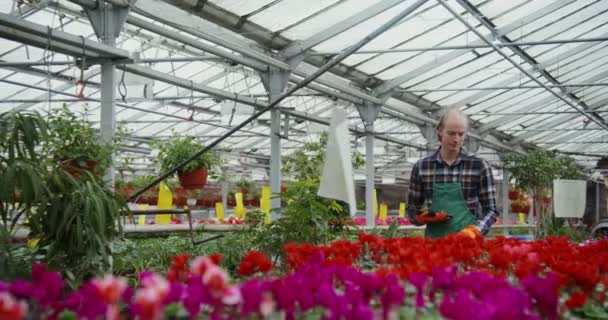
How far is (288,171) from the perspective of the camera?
9008mm

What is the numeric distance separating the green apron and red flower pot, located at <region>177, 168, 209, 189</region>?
9.27 feet

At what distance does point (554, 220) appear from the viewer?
1027 centimetres

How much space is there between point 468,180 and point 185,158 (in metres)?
3.00

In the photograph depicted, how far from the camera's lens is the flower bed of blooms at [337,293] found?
0.88 metres

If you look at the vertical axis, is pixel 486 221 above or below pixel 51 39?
below

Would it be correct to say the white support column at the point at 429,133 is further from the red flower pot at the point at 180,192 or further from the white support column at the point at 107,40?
the white support column at the point at 107,40

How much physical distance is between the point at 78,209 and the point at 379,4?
5733 millimetres

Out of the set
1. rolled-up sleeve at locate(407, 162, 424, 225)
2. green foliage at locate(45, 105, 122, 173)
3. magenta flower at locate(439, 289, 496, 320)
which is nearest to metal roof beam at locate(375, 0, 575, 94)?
rolled-up sleeve at locate(407, 162, 424, 225)

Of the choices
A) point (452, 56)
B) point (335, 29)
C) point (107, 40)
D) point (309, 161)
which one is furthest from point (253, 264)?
point (452, 56)

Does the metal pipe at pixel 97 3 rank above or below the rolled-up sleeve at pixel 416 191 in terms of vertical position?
above

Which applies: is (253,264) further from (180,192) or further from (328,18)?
(180,192)

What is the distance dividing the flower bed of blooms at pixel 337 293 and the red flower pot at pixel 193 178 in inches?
153

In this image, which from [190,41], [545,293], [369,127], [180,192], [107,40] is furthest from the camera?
[369,127]

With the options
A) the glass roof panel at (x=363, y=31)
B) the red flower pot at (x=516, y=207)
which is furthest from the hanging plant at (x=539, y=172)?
the glass roof panel at (x=363, y=31)
